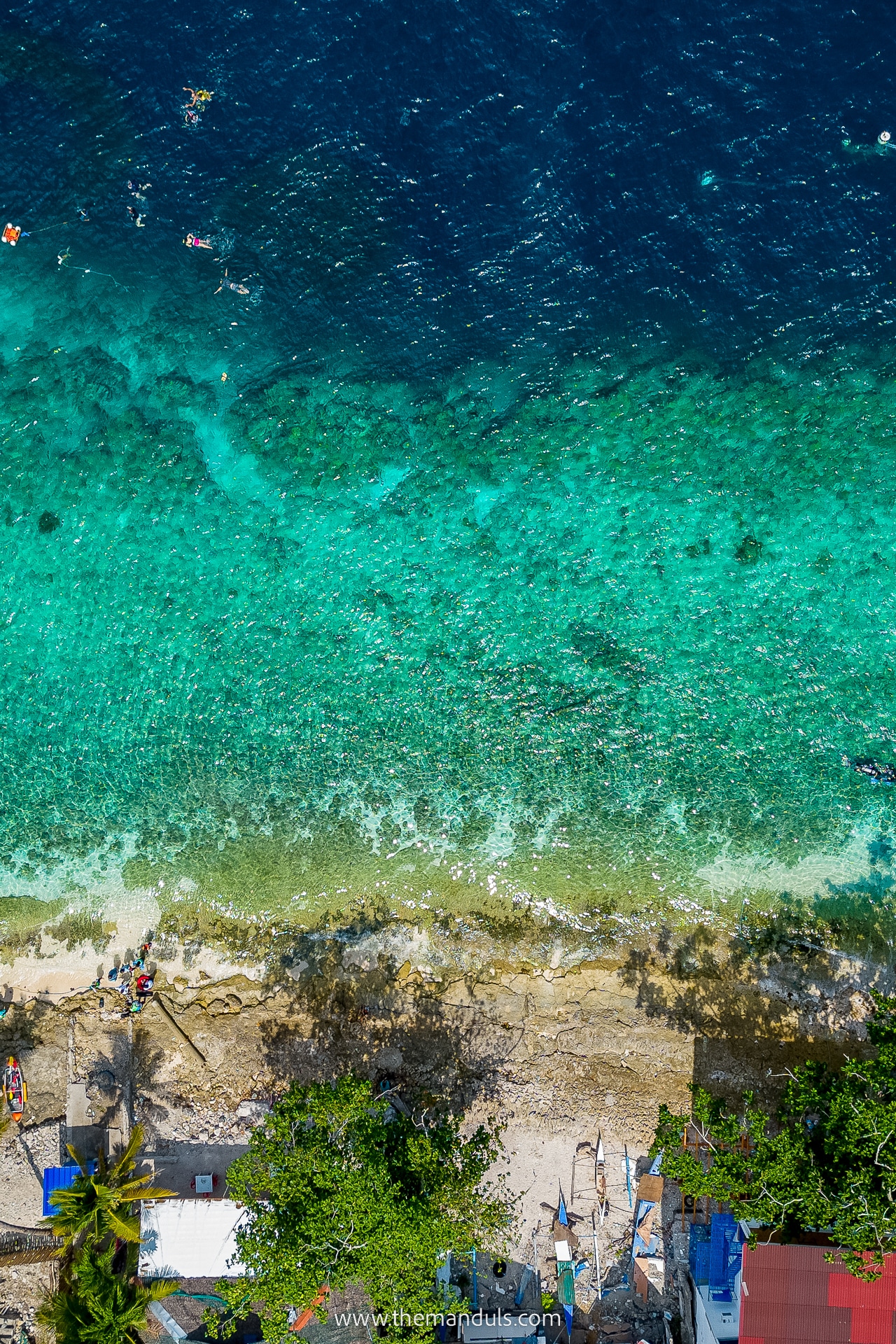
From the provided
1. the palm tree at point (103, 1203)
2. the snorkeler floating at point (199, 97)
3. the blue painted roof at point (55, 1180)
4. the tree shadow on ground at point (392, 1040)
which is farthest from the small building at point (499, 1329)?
the snorkeler floating at point (199, 97)

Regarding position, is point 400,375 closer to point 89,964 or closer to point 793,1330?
point 89,964

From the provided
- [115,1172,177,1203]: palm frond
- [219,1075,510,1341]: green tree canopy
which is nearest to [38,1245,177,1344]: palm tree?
[115,1172,177,1203]: palm frond

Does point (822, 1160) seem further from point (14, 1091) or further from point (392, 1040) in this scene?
point (14, 1091)

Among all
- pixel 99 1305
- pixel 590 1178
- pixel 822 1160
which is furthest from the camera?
pixel 590 1178

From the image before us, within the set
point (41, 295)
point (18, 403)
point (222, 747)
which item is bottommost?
point (222, 747)

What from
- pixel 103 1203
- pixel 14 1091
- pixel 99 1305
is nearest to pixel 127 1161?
pixel 103 1203

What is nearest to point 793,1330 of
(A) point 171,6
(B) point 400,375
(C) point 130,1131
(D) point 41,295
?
(C) point 130,1131
